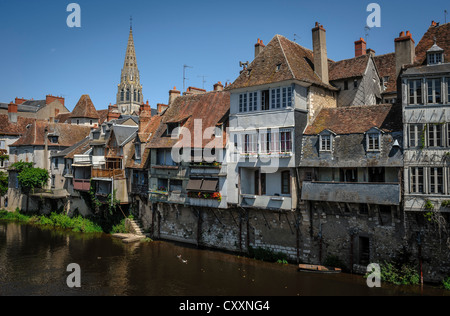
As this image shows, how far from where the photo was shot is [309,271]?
2359 centimetres

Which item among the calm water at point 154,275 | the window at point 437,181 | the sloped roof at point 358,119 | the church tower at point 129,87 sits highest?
the church tower at point 129,87

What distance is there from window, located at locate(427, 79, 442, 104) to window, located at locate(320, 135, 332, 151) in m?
6.10

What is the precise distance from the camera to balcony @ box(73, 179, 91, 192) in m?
38.7

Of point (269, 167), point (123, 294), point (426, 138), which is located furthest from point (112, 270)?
point (426, 138)

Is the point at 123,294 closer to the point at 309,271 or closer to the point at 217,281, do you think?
the point at 217,281

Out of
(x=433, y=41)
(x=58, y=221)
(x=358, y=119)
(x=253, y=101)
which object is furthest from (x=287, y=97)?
(x=58, y=221)

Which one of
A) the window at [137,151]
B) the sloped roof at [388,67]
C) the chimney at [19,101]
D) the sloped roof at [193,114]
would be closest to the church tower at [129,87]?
the chimney at [19,101]

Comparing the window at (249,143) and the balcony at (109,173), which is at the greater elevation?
the window at (249,143)

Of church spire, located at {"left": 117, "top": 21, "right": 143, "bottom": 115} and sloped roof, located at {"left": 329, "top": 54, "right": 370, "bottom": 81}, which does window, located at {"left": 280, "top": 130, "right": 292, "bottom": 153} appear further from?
church spire, located at {"left": 117, "top": 21, "right": 143, "bottom": 115}

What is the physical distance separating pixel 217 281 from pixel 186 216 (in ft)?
31.2

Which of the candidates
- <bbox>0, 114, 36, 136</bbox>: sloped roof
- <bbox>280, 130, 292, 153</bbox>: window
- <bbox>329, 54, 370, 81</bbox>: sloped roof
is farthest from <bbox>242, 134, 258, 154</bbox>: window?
<bbox>0, 114, 36, 136</bbox>: sloped roof

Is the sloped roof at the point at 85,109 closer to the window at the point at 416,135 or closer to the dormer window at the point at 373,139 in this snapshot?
the dormer window at the point at 373,139

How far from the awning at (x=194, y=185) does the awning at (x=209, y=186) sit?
13.8 inches

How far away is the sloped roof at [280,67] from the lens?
25281mm
